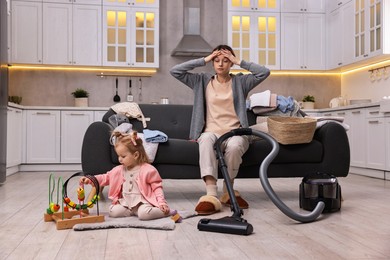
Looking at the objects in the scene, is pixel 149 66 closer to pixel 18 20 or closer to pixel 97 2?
pixel 97 2

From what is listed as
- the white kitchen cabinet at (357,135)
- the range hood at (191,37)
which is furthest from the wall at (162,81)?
the white kitchen cabinet at (357,135)

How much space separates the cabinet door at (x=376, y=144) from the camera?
5.26 metres

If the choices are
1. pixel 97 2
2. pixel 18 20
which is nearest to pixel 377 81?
pixel 97 2

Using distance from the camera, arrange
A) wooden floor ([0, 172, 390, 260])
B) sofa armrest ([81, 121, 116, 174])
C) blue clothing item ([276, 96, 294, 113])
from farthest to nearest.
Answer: blue clothing item ([276, 96, 294, 113])
sofa armrest ([81, 121, 116, 174])
wooden floor ([0, 172, 390, 260])

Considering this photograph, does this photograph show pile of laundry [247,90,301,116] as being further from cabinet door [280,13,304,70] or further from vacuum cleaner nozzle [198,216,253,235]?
cabinet door [280,13,304,70]

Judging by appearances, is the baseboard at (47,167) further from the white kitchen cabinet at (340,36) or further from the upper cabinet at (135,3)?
the white kitchen cabinet at (340,36)

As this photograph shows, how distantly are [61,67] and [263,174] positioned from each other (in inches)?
186

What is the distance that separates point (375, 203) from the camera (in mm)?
3396

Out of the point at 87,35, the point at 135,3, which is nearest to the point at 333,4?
the point at 135,3

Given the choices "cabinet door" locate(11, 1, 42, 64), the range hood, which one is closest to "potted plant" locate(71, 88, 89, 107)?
"cabinet door" locate(11, 1, 42, 64)

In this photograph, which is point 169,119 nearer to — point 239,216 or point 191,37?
point 239,216

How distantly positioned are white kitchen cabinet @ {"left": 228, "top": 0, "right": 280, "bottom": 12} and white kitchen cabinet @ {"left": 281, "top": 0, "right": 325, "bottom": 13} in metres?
0.11

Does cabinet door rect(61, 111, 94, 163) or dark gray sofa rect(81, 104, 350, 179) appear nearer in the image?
dark gray sofa rect(81, 104, 350, 179)

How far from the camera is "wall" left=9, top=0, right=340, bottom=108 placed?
6.73m
